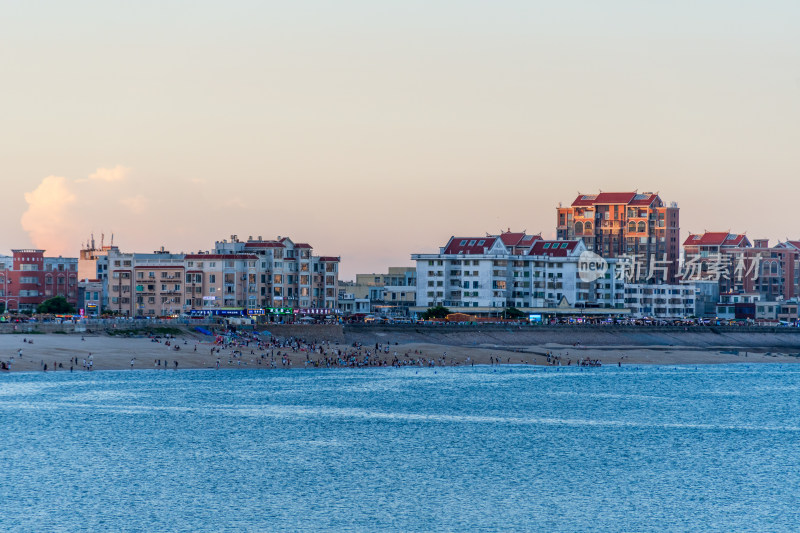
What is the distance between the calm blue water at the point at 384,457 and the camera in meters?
59.7

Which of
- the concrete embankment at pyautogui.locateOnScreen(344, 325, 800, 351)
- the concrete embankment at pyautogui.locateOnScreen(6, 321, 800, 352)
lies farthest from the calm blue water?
the concrete embankment at pyautogui.locateOnScreen(344, 325, 800, 351)

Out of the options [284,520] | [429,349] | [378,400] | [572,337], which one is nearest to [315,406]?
[378,400]

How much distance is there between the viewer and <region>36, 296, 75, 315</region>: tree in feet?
629

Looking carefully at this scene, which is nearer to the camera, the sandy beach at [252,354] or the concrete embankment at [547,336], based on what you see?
the sandy beach at [252,354]

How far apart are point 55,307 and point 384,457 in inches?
5112

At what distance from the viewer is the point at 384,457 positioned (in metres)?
76.9

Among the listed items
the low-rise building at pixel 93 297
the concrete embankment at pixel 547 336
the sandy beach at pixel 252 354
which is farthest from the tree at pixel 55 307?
the concrete embankment at pixel 547 336

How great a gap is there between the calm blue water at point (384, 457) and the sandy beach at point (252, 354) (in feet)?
16.3

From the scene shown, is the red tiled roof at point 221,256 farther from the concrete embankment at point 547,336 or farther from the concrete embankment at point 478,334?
the concrete embankment at point 547,336

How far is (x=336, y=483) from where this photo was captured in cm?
6762

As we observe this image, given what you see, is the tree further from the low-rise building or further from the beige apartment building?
the beige apartment building

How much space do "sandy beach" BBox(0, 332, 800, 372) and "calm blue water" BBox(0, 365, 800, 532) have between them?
16.3 ft

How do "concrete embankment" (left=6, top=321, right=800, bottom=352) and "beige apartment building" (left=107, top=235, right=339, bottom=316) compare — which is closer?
"concrete embankment" (left=6, top=321, right=800, bottom=352)

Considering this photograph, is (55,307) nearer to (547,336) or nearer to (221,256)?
(221,256)
